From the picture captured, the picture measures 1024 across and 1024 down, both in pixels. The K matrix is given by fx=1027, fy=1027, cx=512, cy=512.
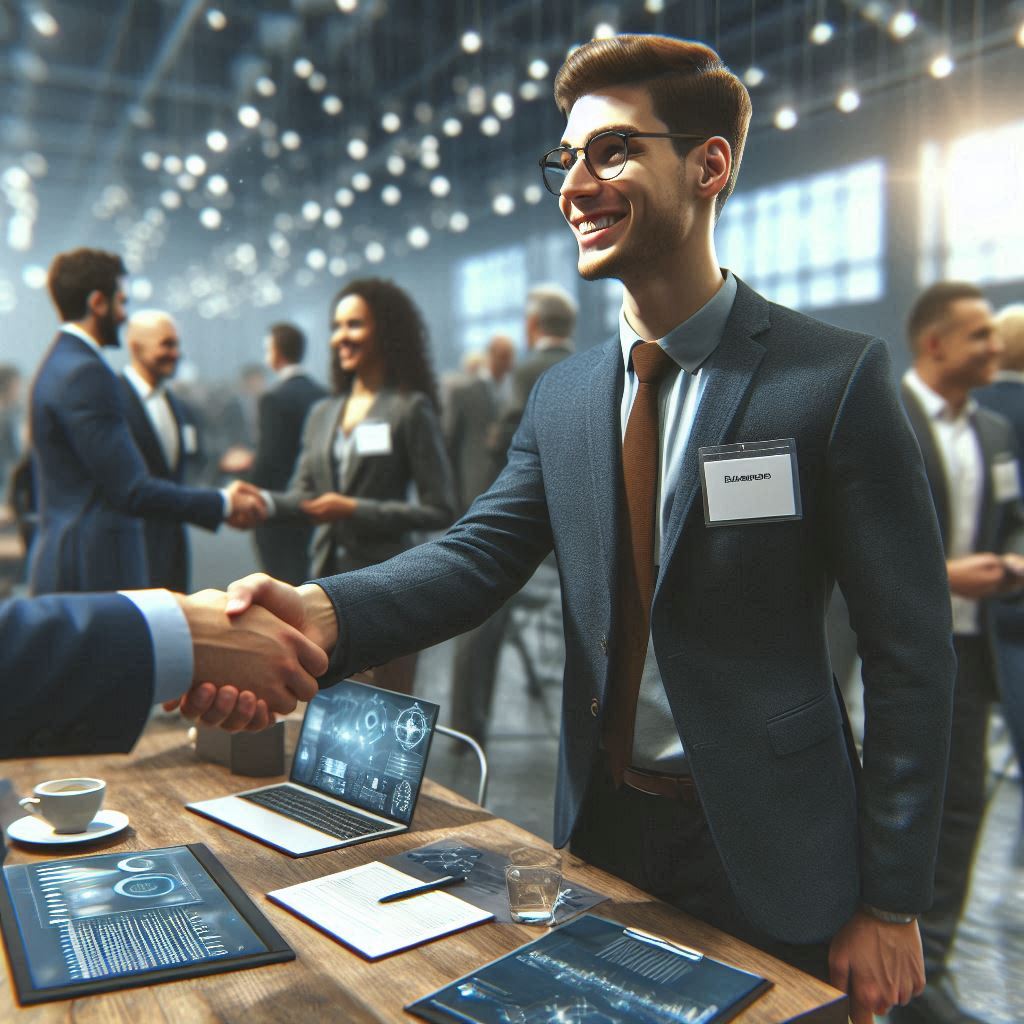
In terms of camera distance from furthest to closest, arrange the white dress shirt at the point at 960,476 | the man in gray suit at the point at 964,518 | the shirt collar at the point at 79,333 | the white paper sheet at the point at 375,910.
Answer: the shirt collar at the point at 79,333, the white dress shirt at the point at 960,476, the man in gray suit at the point at 964,518, the white paper sheet at the point at 375,910

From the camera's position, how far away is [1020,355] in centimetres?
371

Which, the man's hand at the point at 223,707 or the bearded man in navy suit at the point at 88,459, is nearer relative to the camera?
the man's hand at the point at 223,707

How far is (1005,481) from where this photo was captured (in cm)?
292

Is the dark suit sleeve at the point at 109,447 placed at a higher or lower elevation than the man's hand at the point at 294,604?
higher

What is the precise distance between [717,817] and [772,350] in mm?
600

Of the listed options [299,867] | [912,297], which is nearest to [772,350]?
[299,867]

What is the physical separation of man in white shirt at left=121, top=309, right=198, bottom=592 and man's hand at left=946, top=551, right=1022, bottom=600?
94.6 inches

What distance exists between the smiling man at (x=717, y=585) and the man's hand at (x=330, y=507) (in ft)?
5.70

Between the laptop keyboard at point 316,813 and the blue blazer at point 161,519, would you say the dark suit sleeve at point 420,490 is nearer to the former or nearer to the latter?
the blue blazer at point 161,519

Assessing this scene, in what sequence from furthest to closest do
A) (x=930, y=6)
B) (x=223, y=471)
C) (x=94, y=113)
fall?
(x=94, y=113) → (x=223, y=471) → (x=930, y=6)

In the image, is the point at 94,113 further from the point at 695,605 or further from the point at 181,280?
the point at 695,605

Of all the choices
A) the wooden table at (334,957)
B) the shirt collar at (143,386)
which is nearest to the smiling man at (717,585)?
the wooden table at (334,957)

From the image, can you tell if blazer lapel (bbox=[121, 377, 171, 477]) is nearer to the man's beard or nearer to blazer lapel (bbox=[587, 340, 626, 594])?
the man's beard

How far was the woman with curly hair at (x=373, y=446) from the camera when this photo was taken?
3273 millimetres
